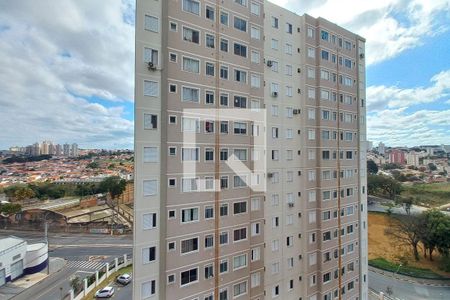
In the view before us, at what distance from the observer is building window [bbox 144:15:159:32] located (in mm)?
10695

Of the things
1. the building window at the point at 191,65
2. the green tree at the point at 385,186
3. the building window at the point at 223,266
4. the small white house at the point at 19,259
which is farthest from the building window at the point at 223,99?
the green tree at the point at 385,186

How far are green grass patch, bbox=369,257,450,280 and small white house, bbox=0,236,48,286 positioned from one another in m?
38.6

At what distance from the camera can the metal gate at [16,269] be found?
26.3 m

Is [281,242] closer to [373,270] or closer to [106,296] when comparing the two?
[106,296]

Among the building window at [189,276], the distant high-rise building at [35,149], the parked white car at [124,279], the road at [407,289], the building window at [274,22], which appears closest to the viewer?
the building window at [189,276]

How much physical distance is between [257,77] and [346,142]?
8823 millimetres

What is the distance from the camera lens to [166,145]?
35.8 ft

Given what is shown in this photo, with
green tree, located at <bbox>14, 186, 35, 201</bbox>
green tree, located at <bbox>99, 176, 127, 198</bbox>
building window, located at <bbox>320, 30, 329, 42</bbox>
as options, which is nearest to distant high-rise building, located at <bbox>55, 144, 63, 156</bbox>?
green tree, located at <bbox>14, 186, 35, 201</bbox>

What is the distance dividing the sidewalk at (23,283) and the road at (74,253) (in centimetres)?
70

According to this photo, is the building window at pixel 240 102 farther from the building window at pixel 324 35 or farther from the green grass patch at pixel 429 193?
the green grass patch at pixel 429 193

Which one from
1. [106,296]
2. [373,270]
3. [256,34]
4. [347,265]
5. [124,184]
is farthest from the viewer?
[124,184]

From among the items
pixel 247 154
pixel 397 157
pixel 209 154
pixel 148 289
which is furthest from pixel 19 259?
pixel 397 157

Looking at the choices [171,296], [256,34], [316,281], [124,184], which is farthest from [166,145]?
[124,184]

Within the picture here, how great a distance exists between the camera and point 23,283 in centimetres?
2594
